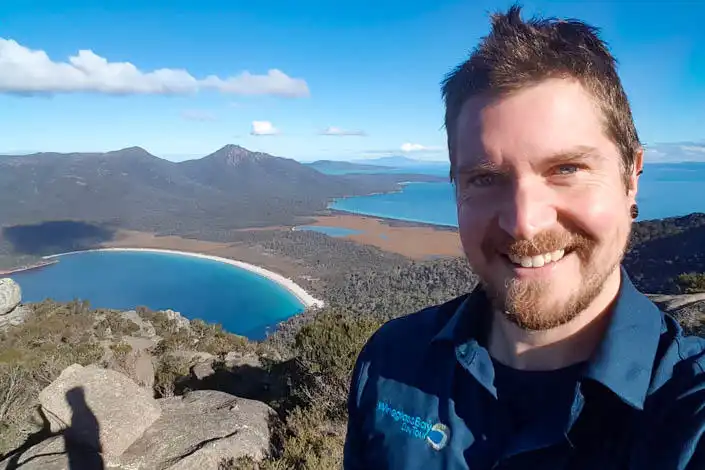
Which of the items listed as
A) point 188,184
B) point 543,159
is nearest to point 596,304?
point 543,159

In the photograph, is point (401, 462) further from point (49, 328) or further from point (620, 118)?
point (49, 328)

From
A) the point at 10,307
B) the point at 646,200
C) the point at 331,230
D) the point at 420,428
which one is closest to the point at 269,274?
the point at 331,230

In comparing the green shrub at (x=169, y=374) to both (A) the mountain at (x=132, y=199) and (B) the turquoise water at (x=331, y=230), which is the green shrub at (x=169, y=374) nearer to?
(B) the turquoise water at (x=331, y=230)

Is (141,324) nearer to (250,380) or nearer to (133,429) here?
(250,380)

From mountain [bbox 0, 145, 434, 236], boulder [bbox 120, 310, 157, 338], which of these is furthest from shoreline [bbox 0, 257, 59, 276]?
boulder [bbox 120, 310, 157, 338]

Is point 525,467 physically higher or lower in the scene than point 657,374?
lower

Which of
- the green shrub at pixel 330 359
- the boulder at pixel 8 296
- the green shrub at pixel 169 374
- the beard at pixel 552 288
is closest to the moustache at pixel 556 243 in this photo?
the beard at pixel 552 288
